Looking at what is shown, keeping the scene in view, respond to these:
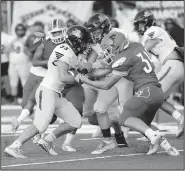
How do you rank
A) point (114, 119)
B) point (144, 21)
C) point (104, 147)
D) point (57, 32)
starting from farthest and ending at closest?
point (144, 21)
point (57, 32)
point (114, 119)
point (104, 147)

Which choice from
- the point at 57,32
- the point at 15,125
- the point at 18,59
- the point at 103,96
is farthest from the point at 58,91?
the point at 18,59

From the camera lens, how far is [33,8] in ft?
59.8

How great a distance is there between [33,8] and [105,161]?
9.75 metres

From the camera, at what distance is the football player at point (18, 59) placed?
1692 centimetres

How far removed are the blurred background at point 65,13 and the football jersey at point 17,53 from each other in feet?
1.03

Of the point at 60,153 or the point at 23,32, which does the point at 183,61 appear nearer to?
the point at 60,153

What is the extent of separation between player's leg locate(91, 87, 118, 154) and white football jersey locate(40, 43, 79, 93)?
0.85m

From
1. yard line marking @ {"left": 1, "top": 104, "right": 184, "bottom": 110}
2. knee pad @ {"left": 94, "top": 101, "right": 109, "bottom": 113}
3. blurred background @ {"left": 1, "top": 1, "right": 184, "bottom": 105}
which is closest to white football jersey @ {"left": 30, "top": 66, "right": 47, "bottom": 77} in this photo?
knee pad @ {"left": 94, "top": 101, "right": 109, "bottom": 113}

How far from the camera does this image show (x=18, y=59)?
1695 centimetres

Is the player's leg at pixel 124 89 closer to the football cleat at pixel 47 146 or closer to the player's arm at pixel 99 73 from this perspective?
the player's arm at pixel 99 73

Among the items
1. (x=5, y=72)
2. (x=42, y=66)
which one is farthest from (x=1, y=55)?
(x=42, y=66)

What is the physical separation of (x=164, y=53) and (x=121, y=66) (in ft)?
7.24

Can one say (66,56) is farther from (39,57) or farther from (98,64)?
(39,57)

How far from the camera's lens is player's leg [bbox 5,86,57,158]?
30.2 feet
